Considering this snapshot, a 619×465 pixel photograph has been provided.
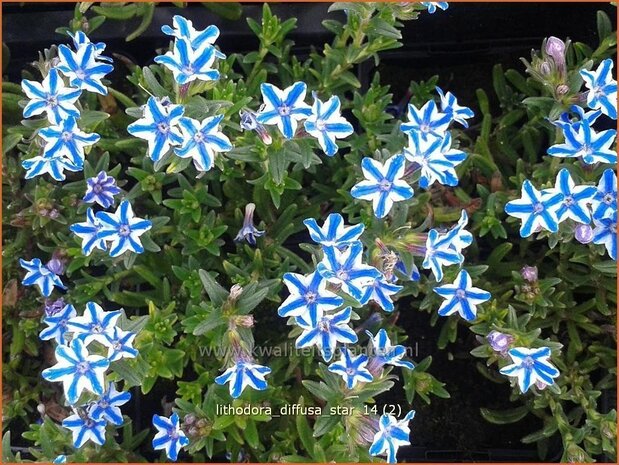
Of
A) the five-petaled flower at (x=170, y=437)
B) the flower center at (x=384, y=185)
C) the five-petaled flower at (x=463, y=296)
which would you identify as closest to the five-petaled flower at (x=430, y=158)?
the flower center at (x=384, y=185)

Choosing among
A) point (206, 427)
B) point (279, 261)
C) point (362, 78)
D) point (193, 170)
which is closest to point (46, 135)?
point (193, 170)

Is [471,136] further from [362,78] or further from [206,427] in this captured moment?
[206,427]

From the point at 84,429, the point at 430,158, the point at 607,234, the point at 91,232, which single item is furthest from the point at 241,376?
the point at 607,234

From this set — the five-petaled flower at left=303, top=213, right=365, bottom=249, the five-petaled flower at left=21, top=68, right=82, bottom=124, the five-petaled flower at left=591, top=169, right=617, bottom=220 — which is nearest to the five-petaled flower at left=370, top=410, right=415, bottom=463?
the five-petaled flower at left=303, top=213, right=365, bottom=249

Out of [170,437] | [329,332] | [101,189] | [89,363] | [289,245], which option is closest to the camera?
[89,363]

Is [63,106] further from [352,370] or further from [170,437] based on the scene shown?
[352,370]
